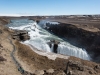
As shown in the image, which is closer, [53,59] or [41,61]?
[41,61]

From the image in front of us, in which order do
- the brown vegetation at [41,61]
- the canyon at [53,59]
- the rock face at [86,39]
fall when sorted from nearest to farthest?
the canyon at [53,59] → the brown vegetation at [41,61] → the rock face at [86,39]

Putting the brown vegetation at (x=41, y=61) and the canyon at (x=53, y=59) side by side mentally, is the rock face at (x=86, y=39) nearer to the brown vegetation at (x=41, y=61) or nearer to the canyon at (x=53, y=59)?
the canyon at (x=53, y=59)

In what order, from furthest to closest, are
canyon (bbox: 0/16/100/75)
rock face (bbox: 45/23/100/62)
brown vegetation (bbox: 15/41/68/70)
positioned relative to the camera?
rock face (bbox: 45/23/100/62)
brown vegetation (bbox: 15/41/68/70)
canyon (bbox: 0/16/100/75)

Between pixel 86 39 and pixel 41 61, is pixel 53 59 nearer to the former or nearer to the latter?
pixel 41 61

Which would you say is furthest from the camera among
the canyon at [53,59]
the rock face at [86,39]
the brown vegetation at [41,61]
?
the rock face at [86,39]

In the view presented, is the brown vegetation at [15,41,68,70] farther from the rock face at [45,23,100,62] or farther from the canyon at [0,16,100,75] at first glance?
the rock face at [45,23,100,62]

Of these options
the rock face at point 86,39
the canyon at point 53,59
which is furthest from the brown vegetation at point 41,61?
the rock face at point 86,39

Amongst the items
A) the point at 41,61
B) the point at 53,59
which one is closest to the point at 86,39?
the point at 53,59

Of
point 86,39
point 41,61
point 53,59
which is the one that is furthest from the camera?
point 86,39

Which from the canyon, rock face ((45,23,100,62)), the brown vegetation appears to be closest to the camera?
the canyon

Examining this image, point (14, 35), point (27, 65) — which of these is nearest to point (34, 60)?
point (27, 65)

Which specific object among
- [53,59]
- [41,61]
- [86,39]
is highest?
[41,61]

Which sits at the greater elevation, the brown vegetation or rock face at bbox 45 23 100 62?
the brown vegetation

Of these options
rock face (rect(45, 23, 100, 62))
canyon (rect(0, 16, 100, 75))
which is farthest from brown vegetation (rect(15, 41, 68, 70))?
rock face (rect(45, 23, 100, 62))
